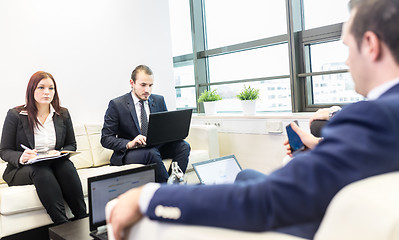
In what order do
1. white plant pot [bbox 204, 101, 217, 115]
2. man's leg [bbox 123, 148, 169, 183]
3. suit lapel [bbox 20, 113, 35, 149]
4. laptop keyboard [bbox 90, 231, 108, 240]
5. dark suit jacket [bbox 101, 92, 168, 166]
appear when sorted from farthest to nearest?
white plant pot [bbox 204, 101, 217, 115]
dark suit jacket [bbox 101, 92, 168, 166]
man's leg [bbox 123, 148, 169, 183]
suit lapel [bbox 20, 113, 35, 149]
laptop keyboard [bbox 90, 231, 108, 240]

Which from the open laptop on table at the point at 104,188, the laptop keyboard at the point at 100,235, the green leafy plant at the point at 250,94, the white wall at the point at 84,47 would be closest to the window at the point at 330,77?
the green leafy plant at the point at 250,94

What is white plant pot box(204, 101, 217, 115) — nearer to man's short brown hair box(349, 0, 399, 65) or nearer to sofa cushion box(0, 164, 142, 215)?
sofa cushion box(0, 164, 142, 215)

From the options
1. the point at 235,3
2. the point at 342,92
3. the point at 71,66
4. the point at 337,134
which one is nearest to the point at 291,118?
the point at 342,92

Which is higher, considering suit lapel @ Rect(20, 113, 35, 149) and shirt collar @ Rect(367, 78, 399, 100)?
shirt collar @ Rect(367, 78, 399, 100)

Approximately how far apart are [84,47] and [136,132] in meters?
1.18

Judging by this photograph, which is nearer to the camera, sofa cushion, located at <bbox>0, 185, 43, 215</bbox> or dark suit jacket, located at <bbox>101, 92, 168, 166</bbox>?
sofa cushion, located at <bbox>0, 185, 43, 215</bbox>

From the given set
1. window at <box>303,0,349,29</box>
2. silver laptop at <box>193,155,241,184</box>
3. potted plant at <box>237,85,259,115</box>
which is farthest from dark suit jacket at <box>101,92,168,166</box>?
window at <box>303,0,349,29</box>

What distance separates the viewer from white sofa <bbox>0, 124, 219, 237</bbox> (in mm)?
2605

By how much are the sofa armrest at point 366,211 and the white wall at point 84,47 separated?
3320mm

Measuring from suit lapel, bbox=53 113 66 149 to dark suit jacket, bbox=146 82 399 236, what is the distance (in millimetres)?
2576

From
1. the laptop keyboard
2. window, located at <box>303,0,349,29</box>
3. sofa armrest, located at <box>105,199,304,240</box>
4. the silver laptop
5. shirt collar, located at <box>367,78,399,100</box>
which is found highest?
window, located at <box>303,0,349,29</box>

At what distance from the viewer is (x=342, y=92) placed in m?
3.65

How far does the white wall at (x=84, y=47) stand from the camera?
11.2ft

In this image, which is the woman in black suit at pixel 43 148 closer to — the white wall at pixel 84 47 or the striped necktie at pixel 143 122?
the white wall at pixel 84 47
